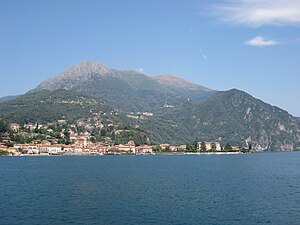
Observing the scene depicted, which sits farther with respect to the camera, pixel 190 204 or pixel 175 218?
pixel 190 204

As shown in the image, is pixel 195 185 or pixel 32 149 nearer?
pixel 195 185

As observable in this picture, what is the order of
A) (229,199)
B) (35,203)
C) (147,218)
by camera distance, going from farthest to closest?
(229,199), (35,203), (147,218)

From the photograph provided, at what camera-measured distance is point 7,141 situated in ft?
627

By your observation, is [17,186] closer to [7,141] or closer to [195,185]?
[195,185]

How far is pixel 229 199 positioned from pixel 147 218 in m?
15.5

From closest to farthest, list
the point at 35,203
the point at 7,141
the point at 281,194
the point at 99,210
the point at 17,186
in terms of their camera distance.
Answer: the point at 99,210
the point at 35,203
the point at 281,194
the point at 17,186
the point at 7,141

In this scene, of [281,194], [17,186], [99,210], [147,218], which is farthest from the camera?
[17,186]

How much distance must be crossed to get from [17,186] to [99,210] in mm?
23905

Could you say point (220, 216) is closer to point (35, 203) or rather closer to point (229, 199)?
point (229, 199)

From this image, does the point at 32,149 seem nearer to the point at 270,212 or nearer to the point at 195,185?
the point at 195,185

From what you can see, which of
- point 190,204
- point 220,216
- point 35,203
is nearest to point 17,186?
point 35,203

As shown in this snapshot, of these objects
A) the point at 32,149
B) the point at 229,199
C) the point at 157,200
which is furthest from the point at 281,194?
the point at 32,149

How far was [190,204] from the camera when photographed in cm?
4988

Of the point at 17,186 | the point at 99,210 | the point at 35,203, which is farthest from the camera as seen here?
the point at 17,186
